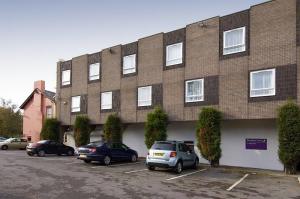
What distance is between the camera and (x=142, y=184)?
14688 millimetres

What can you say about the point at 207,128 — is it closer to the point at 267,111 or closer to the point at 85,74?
the point at 267,111

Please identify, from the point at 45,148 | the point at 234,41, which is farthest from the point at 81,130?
the point at 234,41

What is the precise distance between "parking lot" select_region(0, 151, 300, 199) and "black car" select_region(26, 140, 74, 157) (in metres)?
10.4

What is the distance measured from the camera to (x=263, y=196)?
13000 millimetres

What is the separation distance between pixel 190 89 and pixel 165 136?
140 inches

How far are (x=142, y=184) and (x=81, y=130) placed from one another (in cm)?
1812

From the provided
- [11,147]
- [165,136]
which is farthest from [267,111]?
[11,147]

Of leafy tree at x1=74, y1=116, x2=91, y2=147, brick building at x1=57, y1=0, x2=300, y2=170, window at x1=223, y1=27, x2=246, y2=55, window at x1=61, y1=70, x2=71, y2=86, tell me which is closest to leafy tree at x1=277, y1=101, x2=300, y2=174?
brick building at x1=57, y1=0, x2=300, y2=170

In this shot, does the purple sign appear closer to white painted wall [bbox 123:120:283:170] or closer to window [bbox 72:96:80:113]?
white painted wall [bbox 123:120:283:170]

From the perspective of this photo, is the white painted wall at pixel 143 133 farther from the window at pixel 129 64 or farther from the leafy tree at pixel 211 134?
the window at pixel 129 64

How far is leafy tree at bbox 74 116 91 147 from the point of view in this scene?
32.0 meters

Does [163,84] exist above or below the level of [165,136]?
above

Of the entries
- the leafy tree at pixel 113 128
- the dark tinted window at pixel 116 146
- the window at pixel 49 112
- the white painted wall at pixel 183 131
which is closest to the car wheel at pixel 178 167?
the dark tinted window at pixel 116 146

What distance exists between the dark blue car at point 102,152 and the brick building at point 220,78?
176 inches
